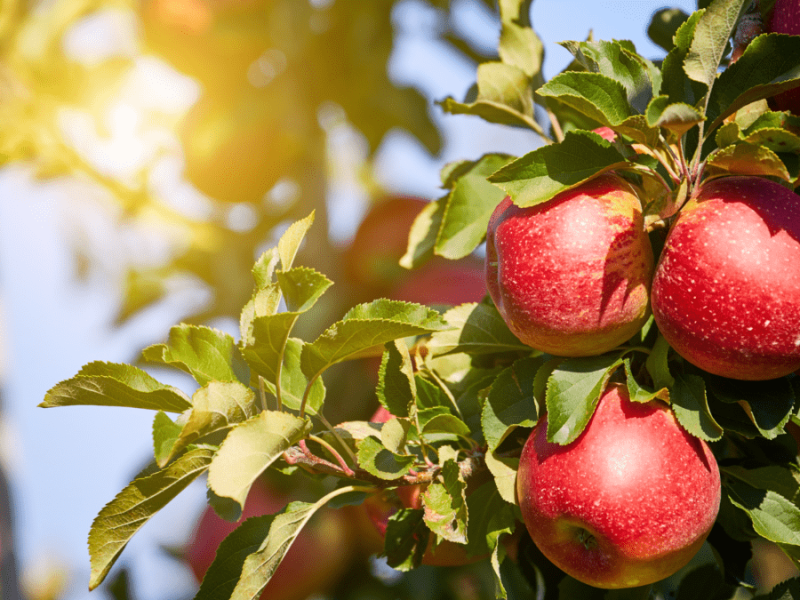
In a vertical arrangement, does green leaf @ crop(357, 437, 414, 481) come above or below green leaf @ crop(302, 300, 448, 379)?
below

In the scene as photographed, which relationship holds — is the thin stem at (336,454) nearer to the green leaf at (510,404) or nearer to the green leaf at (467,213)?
the green leaf at (510,404)

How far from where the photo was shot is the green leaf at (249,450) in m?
0.59

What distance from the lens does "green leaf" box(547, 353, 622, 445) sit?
698 mm

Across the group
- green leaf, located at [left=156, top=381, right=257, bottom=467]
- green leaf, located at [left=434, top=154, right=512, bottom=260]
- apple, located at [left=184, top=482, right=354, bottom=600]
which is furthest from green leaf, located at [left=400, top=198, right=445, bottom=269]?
apple, located at [left=184, top=482, right=354, bottom=600]

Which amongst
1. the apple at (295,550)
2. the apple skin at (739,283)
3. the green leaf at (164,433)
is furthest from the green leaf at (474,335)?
the apple at (295,550)

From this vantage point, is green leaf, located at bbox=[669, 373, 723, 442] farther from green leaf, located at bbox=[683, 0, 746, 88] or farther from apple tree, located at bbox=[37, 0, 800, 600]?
green leaf, located at bbox=[683, 0, 746, 88]

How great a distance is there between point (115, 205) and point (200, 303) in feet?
1.37

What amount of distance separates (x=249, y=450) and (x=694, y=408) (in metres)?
0.46

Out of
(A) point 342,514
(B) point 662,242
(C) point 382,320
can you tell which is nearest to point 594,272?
(B) point 662,242

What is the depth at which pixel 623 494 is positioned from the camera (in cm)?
70

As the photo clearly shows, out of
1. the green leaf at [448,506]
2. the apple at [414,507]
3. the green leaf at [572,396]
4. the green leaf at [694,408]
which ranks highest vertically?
the green leaf at [572,396]

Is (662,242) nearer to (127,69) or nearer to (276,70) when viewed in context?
(276,70)

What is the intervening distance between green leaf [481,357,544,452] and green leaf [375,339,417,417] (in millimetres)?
93

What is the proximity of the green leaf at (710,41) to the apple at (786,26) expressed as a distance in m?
0.08
